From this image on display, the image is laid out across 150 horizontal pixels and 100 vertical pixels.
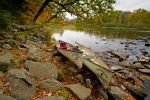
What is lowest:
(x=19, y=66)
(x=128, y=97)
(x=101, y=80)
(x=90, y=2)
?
(x=128, y=97)

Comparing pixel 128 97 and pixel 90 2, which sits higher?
pixel 90 2

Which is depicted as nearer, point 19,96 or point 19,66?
point 19,96

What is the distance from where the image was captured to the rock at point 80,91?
320 inches

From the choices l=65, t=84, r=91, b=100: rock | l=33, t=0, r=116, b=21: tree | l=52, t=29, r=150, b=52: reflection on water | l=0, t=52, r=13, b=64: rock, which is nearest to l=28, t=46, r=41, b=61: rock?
l=0, t=52, r=13, b=64: rock

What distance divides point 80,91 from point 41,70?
1510mm

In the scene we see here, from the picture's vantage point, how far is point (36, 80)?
8312mm

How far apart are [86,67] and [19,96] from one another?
144 inches

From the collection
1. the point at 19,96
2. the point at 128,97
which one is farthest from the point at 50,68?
the point at 128,97

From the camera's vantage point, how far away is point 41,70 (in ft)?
29.0

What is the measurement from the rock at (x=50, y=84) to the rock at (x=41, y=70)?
37 centimetres

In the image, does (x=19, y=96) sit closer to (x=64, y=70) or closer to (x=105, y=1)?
(x=64, y=70)

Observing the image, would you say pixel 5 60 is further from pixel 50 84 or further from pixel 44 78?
pixel 50 84

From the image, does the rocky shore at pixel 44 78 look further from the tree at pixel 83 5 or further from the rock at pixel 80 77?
the tree at pixel 83 5

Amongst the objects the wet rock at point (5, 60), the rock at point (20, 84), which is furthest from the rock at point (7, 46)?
the rock at point (20, 84)
